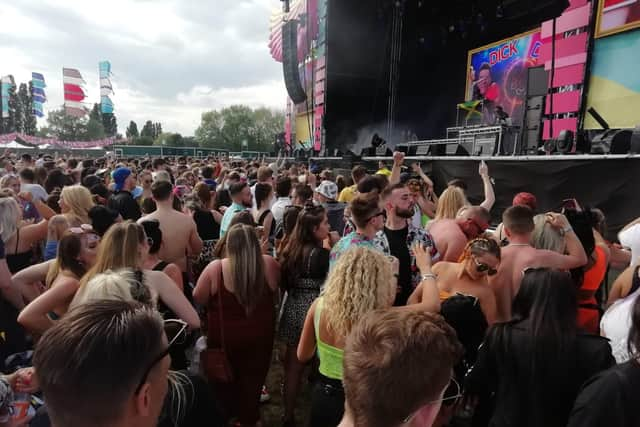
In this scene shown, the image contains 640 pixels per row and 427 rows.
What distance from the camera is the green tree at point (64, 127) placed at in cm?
6209

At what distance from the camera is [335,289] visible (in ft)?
6.18

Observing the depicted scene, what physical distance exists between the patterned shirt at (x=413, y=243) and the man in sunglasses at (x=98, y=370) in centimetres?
209

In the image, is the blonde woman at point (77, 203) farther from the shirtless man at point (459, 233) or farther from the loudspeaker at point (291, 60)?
the loudspeaker at point (291, 60)

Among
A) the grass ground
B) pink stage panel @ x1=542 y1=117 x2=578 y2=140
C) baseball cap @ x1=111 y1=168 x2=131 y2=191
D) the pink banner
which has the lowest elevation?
the grass ground

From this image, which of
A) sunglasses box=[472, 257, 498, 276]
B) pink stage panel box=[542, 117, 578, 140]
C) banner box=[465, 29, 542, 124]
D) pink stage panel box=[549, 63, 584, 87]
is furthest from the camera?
banner box=[465, 29, 542, 124]

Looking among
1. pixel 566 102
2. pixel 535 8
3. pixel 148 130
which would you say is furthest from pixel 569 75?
pixel 148 130

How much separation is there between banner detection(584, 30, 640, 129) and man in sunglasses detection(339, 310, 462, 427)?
10.5 metres

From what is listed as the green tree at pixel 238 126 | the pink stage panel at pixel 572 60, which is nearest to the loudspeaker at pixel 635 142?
the pink stage panel at pixel 572 60

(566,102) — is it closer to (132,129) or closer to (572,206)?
(572,206)

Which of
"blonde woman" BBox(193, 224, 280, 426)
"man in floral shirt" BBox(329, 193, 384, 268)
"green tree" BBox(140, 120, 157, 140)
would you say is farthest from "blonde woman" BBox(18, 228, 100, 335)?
"green tree" BBox(140, 120, 157, 140)

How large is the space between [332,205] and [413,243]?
196 centimetres

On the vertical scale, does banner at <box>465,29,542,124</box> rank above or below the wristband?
above

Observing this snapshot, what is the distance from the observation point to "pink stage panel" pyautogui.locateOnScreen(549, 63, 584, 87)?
32.5 feet

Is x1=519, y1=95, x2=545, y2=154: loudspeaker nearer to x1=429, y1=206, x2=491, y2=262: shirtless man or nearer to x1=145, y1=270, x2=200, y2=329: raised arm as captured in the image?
x1=429, y1=206, x2=491, y2=262: shirtless man
